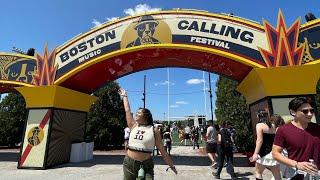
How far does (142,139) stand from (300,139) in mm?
2033

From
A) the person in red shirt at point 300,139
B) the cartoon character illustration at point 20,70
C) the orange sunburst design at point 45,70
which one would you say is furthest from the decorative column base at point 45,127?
the person in red shirt at point 300,139

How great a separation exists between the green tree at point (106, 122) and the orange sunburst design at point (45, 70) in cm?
744

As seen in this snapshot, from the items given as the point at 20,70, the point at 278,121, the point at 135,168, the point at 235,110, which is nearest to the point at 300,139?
the point at 135,168

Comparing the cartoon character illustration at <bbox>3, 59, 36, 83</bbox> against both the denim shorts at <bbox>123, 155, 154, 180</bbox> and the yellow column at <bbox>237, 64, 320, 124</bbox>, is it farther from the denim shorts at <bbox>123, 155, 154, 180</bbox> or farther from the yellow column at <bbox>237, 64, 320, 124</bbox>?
the yellow column at <bbox>237, 64, 320, 124</bbox>

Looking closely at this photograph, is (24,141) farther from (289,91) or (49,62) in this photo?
(289,91)

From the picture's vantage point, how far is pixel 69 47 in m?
10.7

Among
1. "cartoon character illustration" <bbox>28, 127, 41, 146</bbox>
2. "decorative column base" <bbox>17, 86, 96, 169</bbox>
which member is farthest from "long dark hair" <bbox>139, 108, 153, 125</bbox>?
"cartoon character illustration" <bbox>28, 127, 41, 146</bbox>

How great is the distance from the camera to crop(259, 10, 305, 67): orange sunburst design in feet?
27.0

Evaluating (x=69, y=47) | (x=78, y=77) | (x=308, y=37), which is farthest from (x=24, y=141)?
(x=308, y=37)

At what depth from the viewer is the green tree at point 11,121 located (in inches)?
783

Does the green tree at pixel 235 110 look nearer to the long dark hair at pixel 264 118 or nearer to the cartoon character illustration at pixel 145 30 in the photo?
the cartoon character illustration at pixel 145 30

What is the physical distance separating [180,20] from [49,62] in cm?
576

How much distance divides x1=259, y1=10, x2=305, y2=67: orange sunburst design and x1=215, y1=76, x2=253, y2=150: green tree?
727 cm

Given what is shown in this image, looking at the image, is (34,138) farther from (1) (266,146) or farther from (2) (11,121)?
(2) (11,121)
